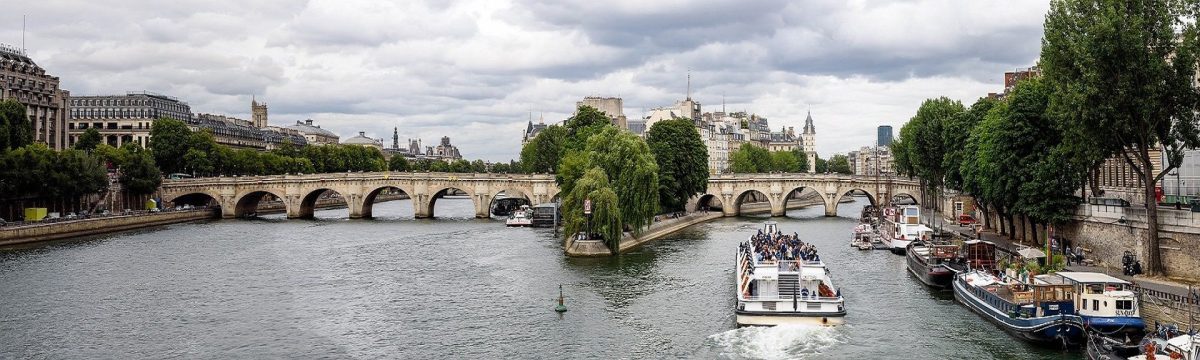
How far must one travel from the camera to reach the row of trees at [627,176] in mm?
63625

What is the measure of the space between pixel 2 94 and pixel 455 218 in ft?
168

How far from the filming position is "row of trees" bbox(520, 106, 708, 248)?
2505 inches

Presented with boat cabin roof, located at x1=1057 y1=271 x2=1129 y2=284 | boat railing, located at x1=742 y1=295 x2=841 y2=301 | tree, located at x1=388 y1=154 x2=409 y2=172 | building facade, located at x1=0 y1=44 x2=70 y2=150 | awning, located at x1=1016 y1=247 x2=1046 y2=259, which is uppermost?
building facade, located at x1=0 y1=44 x2=70 y2=150

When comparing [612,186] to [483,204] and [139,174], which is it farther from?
[139,174]

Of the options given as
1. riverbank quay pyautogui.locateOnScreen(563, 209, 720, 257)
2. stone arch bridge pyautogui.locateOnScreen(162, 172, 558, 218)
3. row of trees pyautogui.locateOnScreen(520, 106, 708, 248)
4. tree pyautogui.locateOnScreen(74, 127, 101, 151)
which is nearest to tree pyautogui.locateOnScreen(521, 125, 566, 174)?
stone arch bridge pyautogui.locateOnScreen(162, 172, 558, 218)

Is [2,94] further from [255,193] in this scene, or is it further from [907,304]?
[907,304]

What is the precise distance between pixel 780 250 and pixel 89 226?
6394cm

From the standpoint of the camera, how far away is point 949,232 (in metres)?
74.1

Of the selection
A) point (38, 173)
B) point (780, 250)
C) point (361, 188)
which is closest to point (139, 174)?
point (361, 188)

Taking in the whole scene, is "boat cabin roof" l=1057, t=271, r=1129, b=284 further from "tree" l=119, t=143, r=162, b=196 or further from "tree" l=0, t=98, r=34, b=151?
"tree" l=119, t=143, r=162, b=196

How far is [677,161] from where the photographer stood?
96.8 meters

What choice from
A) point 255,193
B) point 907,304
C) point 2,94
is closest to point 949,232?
point 907,304

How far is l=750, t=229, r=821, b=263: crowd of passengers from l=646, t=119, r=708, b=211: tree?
36.2 m

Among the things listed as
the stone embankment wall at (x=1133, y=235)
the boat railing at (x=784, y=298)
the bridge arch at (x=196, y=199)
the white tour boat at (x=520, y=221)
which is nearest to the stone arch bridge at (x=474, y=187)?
the bridge arch at (x=196, y=199)
